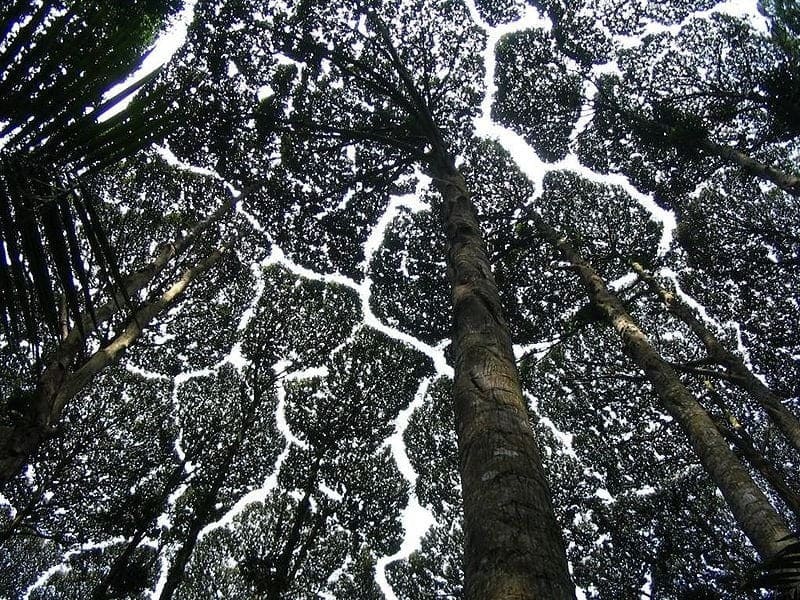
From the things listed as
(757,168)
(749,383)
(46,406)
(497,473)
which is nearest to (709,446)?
(749,383)

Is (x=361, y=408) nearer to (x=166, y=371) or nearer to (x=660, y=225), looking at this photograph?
(x=166, y=371)

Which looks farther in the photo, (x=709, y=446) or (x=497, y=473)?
(x=709, y=446)

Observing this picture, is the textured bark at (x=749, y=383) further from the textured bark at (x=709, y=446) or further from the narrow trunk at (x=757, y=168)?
the narrow trunk at (x=757, y=168)

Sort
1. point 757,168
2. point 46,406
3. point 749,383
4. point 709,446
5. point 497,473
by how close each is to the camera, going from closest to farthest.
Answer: point 497,473 → point 709,446 → point 46,406 → point 749,383 → point 757,168

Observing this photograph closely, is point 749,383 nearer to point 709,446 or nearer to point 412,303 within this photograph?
point 709,446

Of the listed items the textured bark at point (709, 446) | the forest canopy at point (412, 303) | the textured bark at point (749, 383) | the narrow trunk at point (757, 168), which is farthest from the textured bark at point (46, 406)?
the narrow trunk at point (757, 168)

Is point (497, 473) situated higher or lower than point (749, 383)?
lower

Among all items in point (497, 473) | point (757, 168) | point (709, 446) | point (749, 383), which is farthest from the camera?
point (757, 168)
